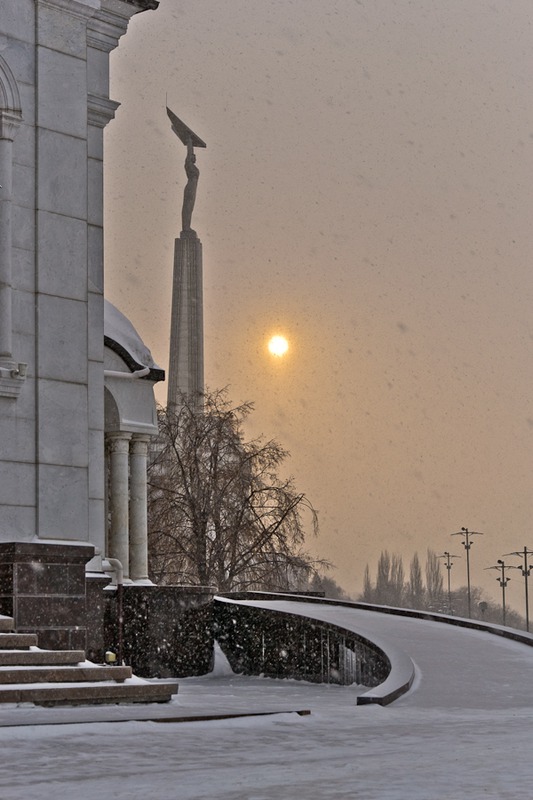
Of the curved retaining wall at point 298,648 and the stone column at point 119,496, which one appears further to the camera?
the stone column at point 119,496

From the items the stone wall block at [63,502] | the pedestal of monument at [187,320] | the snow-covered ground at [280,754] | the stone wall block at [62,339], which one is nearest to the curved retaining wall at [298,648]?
the snow-covered ground at [280,754]

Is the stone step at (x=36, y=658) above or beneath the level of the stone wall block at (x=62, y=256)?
beneath

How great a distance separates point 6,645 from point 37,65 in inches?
275

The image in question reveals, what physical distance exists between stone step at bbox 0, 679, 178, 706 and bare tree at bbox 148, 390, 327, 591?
32.7 m

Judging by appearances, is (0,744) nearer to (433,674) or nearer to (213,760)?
(213,760)

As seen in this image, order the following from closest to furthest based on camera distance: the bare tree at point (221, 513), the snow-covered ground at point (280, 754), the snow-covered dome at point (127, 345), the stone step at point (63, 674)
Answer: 1. the snow-covered ground at point (280, 754)
2. the stone step at point (63, 674)
3. the snow-covered dome at point (127, 345)
4. the bare tree at point (221, 513)

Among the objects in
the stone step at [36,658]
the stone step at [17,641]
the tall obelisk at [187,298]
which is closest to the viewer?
the stone step at [36,658]

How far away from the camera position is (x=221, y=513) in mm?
45688

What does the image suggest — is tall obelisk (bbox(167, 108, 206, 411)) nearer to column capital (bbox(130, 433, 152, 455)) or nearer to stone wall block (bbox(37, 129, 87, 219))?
column capital (bbox(130, 433, 152, 455))

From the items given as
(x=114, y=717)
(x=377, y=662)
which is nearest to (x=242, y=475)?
(x=377, y=662)

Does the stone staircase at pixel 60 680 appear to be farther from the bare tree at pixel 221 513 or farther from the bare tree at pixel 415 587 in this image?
Result: the bare tree at pixel 415 587

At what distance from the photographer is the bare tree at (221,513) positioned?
4475cm

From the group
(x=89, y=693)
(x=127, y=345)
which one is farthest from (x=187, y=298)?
(x=89, y=693)

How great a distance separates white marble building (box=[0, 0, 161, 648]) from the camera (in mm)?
13891
